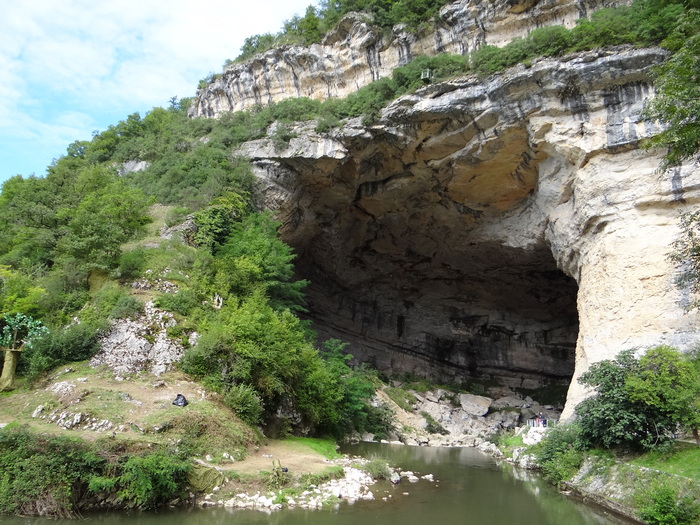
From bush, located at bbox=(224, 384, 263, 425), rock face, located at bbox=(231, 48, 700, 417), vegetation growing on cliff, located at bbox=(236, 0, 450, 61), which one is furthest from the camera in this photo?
vegetation growing on cliff, located at bbox=(236, 0, 450, 61)

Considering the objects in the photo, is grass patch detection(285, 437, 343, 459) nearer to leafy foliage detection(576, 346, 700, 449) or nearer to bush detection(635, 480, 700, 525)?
leafy foliage detection(576, 346, 700, 449)

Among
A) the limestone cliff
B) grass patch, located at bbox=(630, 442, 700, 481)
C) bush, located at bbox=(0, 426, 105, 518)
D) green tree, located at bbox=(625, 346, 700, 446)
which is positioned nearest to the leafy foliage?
green tree, located at bbox=(625, 346, 700, 446)

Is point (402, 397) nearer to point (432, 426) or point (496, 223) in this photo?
point (432, 426)

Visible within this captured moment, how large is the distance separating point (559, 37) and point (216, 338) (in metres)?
17.1

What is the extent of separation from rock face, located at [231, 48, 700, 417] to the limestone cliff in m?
0.07

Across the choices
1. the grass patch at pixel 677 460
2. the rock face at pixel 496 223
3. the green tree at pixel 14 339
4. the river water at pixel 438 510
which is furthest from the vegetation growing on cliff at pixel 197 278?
the grass patch at pixel 677 460

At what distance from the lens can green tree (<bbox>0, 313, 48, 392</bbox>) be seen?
11.0 meters

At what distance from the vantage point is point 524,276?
29.3 m

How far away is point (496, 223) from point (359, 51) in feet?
40.9

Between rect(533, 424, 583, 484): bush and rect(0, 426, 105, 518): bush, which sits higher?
rect(0, 426, 105, 518): bush

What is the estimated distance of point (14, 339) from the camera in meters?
11.6

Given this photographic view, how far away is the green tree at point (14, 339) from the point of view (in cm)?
1098

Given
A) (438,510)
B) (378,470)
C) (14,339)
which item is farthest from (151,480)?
(14,339)

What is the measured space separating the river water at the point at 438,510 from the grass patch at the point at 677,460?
4.62 feet
